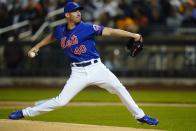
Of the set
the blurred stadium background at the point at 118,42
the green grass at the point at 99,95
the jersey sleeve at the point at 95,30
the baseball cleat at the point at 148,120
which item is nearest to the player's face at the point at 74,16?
the jersey sleeve at the point at 95,30

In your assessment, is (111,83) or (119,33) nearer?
(119,33)

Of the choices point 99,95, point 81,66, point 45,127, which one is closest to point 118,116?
point 81,66

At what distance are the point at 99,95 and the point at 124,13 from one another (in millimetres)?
3674

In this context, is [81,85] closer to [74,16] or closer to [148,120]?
[74,16]

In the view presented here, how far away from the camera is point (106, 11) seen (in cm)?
1884

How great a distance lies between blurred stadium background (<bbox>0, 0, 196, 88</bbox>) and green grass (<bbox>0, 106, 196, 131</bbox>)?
5264 millimetres

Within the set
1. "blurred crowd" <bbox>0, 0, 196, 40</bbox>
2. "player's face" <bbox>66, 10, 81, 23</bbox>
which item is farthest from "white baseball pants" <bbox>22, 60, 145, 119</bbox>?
"blurred crowd" <bbox>0, 0, 196, 40</bbox>

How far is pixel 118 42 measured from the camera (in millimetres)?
18422

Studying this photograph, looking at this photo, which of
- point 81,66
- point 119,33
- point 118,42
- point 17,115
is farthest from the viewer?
point 118,42

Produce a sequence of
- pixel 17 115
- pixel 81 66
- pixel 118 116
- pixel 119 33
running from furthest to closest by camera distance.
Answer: pixel 118 116, pixel 17 115, pixel 81 66, pixel 119 33

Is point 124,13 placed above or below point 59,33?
below

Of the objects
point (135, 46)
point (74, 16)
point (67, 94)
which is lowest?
point (67, 94)

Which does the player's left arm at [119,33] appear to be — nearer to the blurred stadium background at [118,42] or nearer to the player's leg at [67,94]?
the player's leg at [67,94]

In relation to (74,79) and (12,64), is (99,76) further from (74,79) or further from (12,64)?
(12,64)
